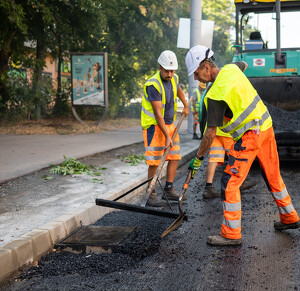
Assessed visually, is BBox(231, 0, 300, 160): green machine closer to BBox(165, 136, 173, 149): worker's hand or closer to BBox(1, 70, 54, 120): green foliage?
BBox(165, 136, 173, 149): worker's hand

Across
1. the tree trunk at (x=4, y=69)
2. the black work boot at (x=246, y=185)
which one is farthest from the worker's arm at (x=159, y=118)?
the tree trunk at (x=4, y=69)

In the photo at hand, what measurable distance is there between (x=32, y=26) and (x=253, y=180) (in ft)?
35.3

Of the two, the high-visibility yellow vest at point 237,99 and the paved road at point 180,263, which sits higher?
the high-visibility yellow vest at point 237,99

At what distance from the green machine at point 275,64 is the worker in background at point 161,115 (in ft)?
8.46

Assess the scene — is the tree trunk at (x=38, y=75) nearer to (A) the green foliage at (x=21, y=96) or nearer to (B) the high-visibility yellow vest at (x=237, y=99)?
(A) the green foliage at (x=21, y=96)

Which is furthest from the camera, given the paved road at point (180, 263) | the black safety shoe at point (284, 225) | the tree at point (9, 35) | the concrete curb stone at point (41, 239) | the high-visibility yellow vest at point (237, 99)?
the tree at point (9, 35)

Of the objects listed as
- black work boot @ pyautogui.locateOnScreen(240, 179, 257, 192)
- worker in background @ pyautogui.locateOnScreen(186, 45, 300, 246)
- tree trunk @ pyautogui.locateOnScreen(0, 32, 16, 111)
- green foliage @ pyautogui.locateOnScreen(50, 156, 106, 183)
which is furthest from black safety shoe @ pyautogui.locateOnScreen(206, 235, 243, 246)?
tree trunk @ pyautogui.locateOnScreen(0, 32, 16, 111)

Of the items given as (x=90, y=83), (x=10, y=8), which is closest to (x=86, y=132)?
(x=90, y=83)

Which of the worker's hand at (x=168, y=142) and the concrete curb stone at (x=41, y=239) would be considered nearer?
the concrete curb stone at (x=41, y=239)

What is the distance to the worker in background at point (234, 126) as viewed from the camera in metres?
3.89

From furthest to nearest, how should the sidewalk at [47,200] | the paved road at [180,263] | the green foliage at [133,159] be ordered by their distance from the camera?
1. the green foliage at [133,159]
2. the sidewalk at [47,200]
3. the paved road at [180,263]

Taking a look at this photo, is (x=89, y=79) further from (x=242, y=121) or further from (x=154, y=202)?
(x=242, y=121)

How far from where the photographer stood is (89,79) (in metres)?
15.5

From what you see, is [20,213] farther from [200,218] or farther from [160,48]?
[160,48]
